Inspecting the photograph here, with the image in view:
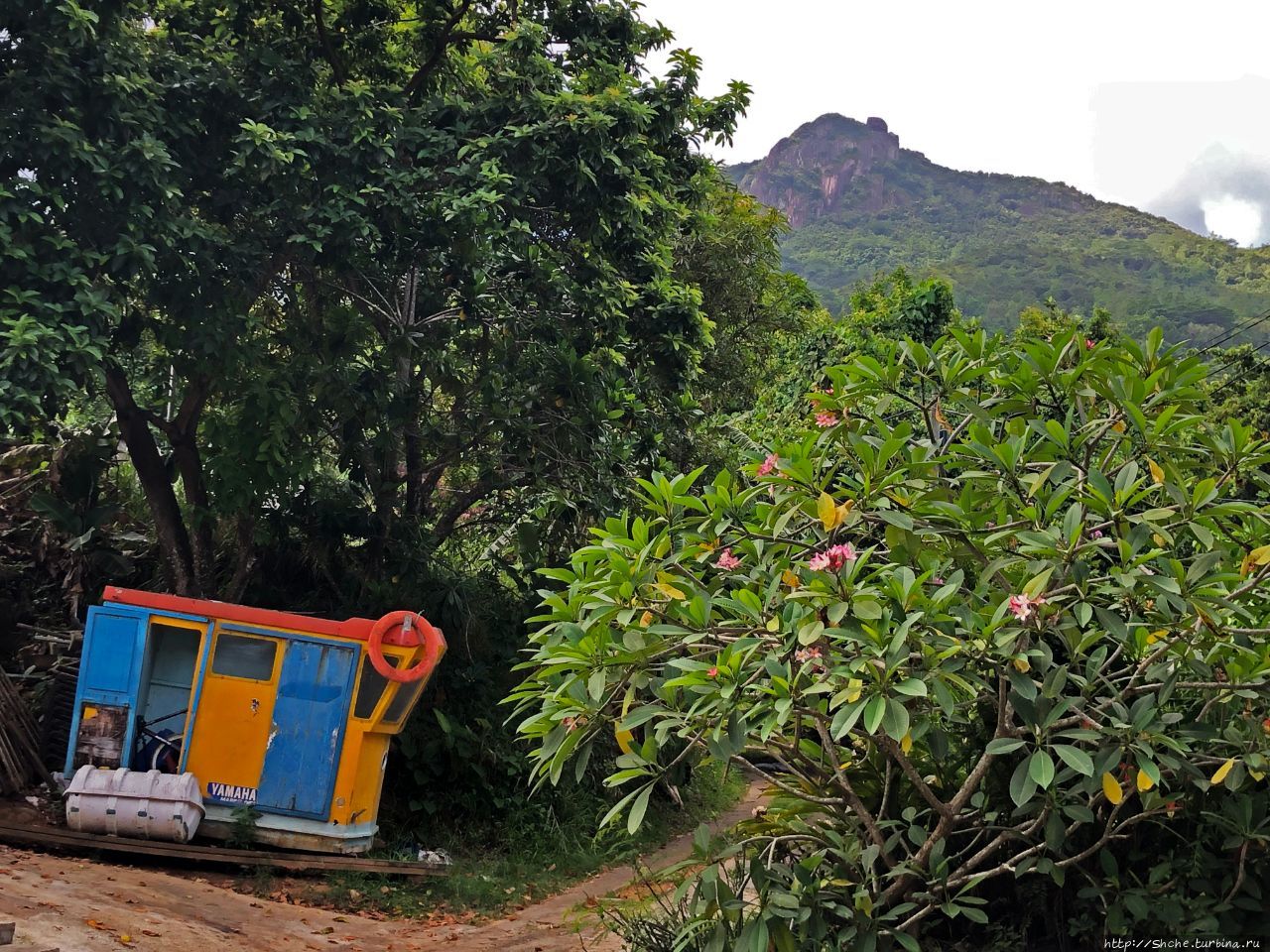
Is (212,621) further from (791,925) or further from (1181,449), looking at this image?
(1181,449)

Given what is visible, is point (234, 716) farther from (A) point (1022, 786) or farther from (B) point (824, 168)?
(B) point (824, 168)

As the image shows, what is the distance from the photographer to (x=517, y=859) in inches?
388

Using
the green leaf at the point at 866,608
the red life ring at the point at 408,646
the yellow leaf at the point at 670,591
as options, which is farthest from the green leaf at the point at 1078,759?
the red life ring at the point at 408,646

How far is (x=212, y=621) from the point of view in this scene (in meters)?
8.52

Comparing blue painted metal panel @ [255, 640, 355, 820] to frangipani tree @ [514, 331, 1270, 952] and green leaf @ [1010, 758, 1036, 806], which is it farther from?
green leaf @ [1010, 758, 1036, 806]

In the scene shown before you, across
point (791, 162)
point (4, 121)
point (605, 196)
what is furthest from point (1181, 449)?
point (791, 162)

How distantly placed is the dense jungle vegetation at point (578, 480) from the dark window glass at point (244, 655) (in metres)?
1.43

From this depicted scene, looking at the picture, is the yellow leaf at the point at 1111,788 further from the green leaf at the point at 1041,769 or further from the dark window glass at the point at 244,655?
the dark window glass at the point at 244,655

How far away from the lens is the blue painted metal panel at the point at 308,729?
848 centimetres

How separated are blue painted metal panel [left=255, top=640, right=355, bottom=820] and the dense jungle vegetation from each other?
51.0 inches

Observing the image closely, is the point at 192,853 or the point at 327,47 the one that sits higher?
the point at 327,47

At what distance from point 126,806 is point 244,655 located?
4.42ft

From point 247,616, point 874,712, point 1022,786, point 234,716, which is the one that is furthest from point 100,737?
point 1022,786

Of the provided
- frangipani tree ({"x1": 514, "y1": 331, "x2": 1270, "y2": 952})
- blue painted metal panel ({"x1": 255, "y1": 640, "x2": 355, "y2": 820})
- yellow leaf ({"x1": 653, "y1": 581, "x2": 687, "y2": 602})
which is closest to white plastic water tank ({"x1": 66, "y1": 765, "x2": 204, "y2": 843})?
blue painted metal panel ({"x1": 255, "y1": 640, "x2": 355, "y2": 820})
